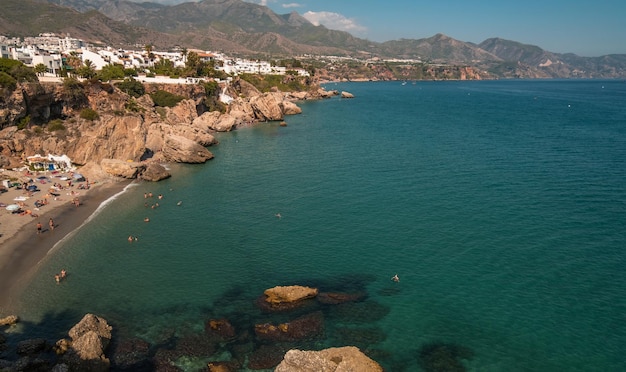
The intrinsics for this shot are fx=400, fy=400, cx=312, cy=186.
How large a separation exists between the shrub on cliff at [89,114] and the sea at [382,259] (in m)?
18.3

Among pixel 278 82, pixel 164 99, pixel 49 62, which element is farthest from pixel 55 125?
pixel 278 82

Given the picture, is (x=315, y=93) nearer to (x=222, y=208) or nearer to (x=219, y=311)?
(x=222, y=208)

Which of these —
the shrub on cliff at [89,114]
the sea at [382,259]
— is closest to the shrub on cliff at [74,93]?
the shrub on cliff at [89,114]

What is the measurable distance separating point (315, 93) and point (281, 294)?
167718mm

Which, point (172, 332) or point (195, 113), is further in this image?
point (195, 113)

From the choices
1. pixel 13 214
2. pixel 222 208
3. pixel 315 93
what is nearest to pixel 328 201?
pixel 222 208

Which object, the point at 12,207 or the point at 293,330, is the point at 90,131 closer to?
the point at 12,207

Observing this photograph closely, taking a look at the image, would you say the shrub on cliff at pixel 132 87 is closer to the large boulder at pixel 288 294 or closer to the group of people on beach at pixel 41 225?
the group of people on beach at pixel 41 225

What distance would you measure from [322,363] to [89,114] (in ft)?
228

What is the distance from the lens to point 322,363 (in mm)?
21656

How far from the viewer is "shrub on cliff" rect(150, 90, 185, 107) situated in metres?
101

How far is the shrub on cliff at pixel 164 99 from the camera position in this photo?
10119cm

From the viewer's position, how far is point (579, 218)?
44.9 m

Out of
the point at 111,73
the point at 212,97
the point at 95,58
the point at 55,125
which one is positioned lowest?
the point at 55,125
